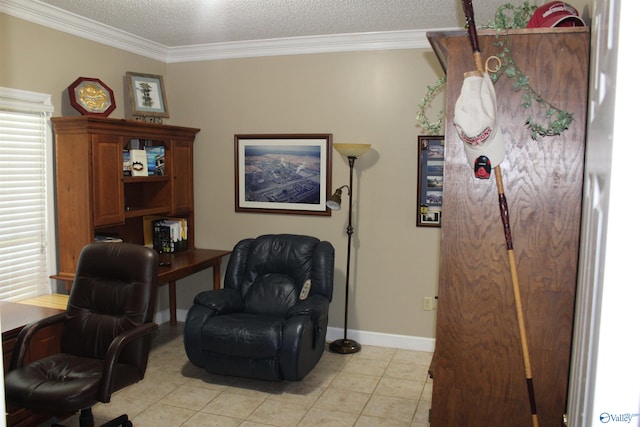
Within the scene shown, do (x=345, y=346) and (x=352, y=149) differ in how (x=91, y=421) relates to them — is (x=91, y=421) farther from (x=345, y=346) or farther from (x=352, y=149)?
(x=352, y=149)

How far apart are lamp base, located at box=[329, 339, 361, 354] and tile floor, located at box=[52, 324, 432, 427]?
0.28 ft

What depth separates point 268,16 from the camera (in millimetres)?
3740

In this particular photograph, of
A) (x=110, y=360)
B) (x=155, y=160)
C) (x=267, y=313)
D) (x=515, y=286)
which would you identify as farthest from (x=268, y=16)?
(x=515, y=286)

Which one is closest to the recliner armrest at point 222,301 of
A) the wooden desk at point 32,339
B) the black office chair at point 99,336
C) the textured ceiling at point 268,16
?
the black office chair at point 99,336

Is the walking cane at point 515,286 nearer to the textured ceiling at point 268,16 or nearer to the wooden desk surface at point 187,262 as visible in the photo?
the textured ceiling at point 268,16

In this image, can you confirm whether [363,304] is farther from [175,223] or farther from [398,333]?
[175,223]

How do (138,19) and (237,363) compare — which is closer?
(237,363)

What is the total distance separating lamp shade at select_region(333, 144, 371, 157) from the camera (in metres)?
4.01

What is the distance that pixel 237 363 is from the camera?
3.50 m

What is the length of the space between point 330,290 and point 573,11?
2677 millimetres

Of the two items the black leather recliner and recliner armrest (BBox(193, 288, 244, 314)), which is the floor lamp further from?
recliner armrest (BBox(193, 288, 244, 314))

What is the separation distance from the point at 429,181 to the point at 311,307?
1457mm

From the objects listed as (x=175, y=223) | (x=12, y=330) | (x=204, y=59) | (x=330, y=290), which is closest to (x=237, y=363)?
(x=330, y=290)

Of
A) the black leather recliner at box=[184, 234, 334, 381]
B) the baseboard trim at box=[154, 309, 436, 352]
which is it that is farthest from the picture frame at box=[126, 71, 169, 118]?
the baseboard trim at box=[154, 309, 436, 352]
